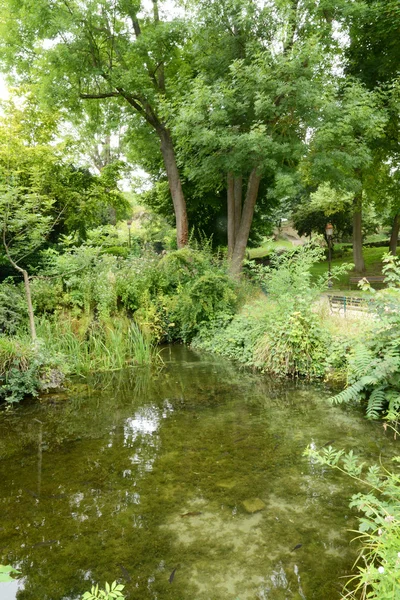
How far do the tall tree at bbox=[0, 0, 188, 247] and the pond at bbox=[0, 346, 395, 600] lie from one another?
7985mm

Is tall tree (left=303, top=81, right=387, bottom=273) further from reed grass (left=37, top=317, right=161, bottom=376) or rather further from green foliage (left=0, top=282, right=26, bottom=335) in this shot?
green foliage (left=0, top=282, right=26, bottom=335)

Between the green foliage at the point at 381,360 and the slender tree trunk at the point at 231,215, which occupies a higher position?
the slender tree trunk at the point at 231,215

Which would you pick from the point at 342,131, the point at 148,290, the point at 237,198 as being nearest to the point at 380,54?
the point at 342,131

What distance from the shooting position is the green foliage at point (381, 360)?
449 centimetres

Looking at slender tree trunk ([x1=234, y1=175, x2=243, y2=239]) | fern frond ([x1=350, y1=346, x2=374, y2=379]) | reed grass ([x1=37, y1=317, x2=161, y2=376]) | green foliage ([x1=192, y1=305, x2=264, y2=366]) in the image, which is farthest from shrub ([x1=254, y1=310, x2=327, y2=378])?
slender tree trunk ([x1=234, y1=175, x2=243, y2=239])

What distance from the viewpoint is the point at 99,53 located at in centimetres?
1141

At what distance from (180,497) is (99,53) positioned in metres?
12.5

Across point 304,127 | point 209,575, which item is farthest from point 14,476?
point 304,127

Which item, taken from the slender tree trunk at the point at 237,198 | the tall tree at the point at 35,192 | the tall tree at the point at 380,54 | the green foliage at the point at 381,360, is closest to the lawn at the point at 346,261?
the slender tree trunk at the point at 237,198

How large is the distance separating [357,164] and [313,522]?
31.6 feet

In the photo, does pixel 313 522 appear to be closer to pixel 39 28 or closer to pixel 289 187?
pixel 289 187

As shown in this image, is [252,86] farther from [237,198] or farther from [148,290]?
[148,290]

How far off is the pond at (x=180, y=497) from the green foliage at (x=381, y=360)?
34 cm

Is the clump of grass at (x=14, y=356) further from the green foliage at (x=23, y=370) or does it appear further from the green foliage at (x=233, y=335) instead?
the green foliage at (x=233, y=335)
